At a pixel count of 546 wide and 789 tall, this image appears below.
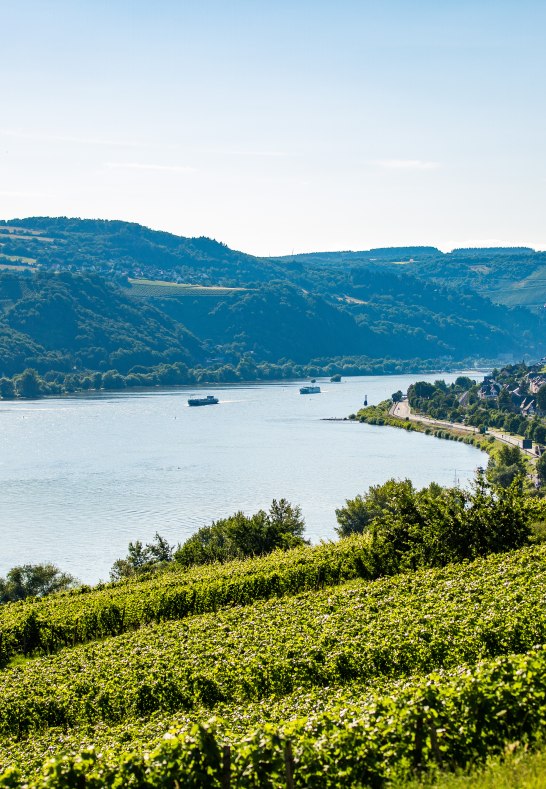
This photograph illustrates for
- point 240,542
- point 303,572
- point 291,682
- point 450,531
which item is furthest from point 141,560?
point 291,682

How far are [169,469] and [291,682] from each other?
77.0 meters

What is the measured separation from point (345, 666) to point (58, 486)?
71.1 metres

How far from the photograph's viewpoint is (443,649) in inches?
566

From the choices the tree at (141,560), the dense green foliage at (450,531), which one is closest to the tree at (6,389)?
the tree at (141,560)

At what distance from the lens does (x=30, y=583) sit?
154 ft

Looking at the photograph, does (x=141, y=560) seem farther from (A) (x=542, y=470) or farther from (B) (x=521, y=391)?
(B) (x=521, y=391)

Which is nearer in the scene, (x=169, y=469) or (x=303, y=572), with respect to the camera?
(x=303, y=572)

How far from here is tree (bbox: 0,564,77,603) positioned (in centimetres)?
4672

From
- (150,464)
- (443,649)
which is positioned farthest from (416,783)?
(150,464)

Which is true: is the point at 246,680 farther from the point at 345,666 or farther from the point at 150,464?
the point at 150,464

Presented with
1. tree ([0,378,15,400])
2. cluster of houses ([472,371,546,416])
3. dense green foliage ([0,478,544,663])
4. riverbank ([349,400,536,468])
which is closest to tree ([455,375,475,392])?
cluster of houses ([472,371,546,416])

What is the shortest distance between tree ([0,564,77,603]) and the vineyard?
17241 mm

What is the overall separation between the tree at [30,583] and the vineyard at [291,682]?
17.2 metres

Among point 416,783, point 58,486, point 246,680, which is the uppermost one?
point 416,783
